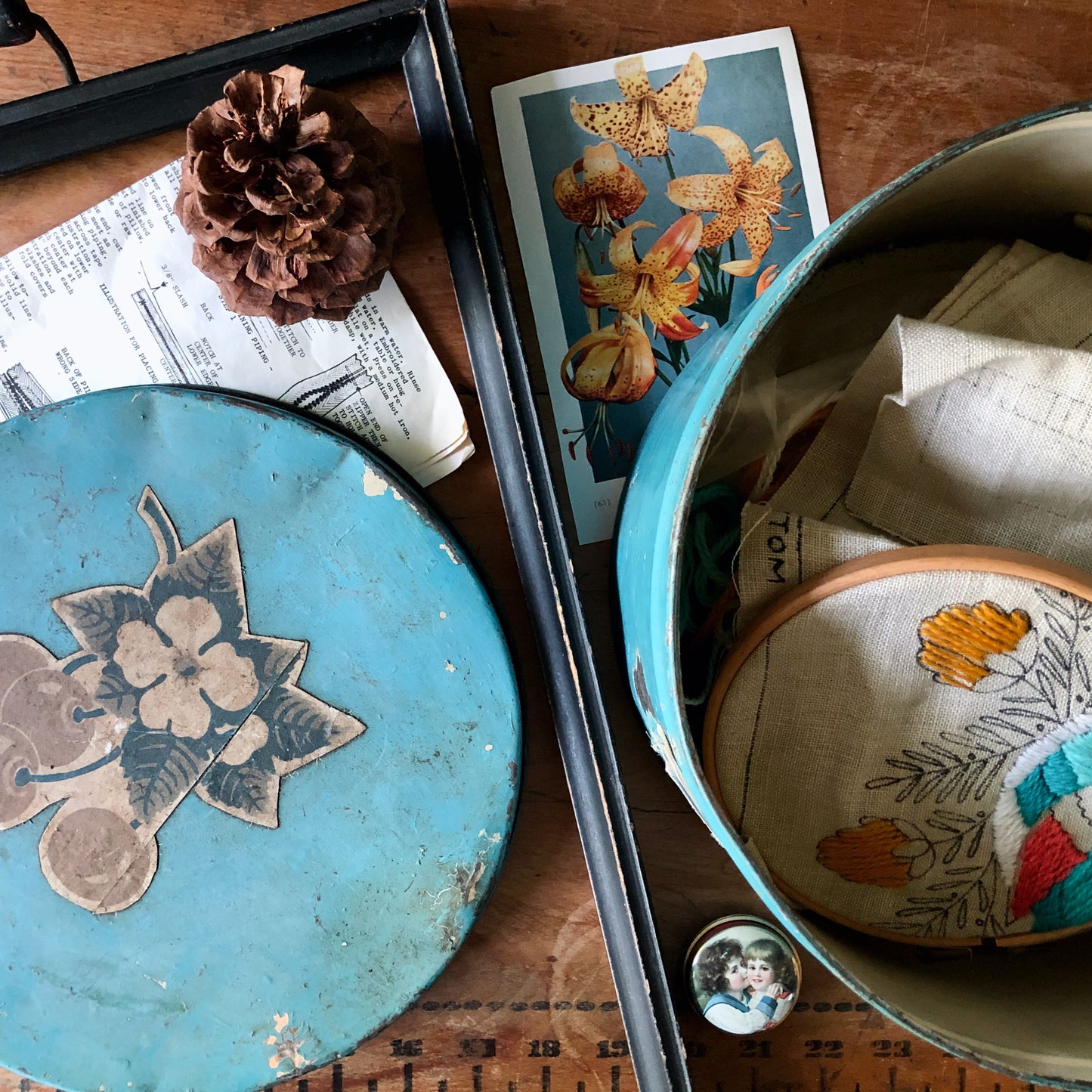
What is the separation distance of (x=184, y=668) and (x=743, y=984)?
1.46 ft

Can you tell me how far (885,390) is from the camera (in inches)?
20.2

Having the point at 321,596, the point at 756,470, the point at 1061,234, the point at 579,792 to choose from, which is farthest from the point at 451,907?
the point at 1061,234

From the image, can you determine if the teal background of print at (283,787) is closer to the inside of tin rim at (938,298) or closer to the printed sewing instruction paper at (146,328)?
the printed sewing instruction paper at (146,328)

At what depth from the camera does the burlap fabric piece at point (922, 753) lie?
1.47ft

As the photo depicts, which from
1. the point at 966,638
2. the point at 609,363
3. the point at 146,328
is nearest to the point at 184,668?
the point at 146,328

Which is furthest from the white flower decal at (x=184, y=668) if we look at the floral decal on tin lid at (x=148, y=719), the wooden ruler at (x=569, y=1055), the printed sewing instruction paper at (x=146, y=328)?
the wooden ruler at (x=569, y=1055)

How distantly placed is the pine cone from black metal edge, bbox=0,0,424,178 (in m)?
0.09

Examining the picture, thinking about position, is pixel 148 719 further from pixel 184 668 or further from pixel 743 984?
pixel 743 984

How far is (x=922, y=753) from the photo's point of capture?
0.47 m

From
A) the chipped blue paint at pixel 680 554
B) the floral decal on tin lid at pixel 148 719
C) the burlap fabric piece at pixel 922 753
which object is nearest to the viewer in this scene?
the chipped blue paint at pixel 680 554

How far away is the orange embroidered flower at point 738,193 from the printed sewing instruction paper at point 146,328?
231 millimetres

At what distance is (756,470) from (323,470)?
0.28 m

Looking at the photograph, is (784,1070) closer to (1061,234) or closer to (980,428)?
(980,428)

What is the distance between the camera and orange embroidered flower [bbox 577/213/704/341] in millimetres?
638
